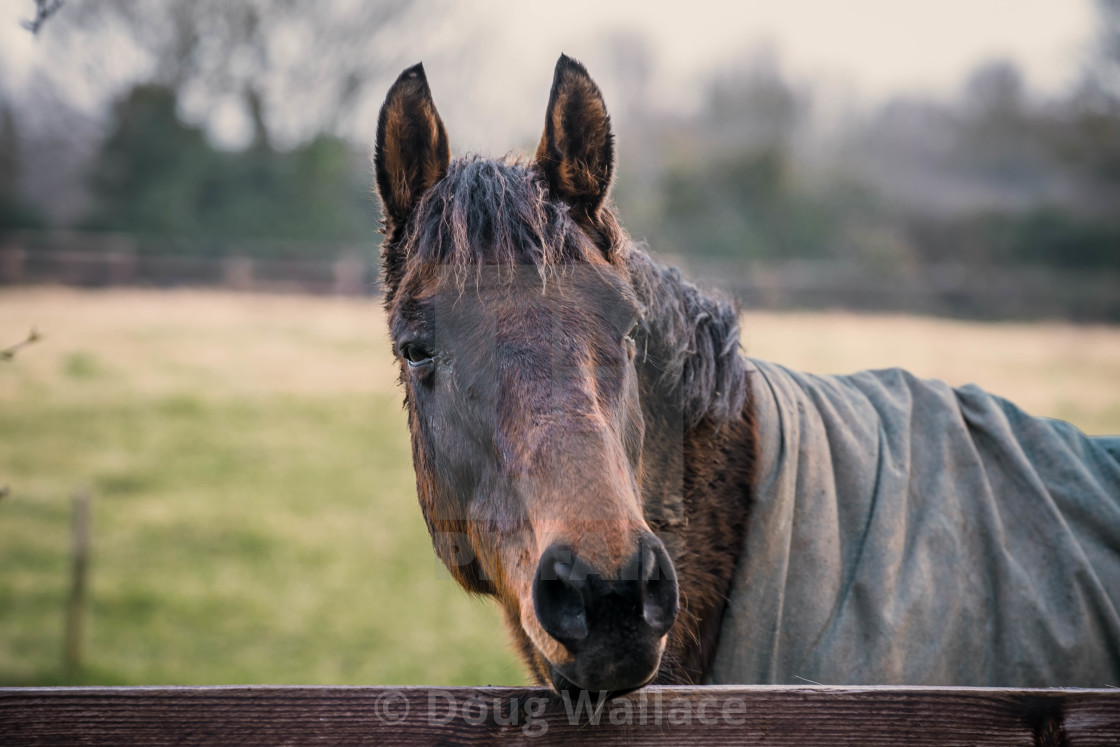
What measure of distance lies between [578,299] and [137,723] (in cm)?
150

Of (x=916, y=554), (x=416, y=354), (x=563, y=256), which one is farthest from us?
(x=916, y=554)

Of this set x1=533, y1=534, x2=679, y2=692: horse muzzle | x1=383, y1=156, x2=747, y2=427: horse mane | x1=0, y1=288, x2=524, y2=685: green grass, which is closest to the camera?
x1=533, y1=534, x2=679, y2=692: horse muzzle

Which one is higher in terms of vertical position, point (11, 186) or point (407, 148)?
point (11, 186)

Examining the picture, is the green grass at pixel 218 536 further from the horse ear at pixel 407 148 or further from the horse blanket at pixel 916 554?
the horse ear at pixel 407 148

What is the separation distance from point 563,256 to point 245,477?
11716 mm

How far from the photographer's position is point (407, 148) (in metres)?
2.51

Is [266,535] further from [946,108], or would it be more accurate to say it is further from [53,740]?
[946,108]

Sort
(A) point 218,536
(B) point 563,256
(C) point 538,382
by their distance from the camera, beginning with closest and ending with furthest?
(C) point 538,382 < (B) point 563,256 < (A) point 218,536

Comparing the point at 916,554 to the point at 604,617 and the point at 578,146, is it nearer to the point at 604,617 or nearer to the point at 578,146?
the point at 604,617

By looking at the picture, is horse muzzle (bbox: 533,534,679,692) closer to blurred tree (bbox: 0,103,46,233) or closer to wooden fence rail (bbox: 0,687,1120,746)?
wooden fence rail (bbox: 0,687,1120,746)

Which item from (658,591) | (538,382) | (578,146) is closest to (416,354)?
(538,382)

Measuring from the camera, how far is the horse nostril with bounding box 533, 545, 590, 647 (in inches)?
63.6

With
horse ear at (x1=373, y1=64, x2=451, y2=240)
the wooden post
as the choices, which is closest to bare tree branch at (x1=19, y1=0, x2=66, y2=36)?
horse ear at (x1=373, y1=64, x2=451, y2=240)

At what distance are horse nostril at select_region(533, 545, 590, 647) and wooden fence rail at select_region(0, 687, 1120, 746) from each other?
0.61ft
